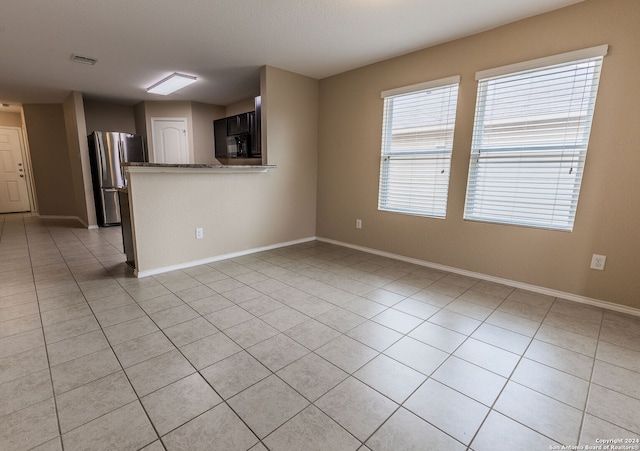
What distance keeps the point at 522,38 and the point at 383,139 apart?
1.57 meters

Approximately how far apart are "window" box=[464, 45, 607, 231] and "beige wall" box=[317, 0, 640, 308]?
3.0 inches

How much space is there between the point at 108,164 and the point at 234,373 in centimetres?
541

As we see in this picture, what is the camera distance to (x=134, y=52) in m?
3.27

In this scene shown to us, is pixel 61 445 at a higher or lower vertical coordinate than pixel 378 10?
lower

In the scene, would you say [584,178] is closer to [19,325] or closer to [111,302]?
[111,302]

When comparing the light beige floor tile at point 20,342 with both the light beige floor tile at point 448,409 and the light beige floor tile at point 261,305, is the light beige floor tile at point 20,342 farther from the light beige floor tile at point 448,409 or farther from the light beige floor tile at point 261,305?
the light beige floor tile at point 448,409

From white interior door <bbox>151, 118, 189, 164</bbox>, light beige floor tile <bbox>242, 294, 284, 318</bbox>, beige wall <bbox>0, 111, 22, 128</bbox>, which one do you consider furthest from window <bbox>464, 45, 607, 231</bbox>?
beige wall <bbox>0, 111, 22, 128</bbox>

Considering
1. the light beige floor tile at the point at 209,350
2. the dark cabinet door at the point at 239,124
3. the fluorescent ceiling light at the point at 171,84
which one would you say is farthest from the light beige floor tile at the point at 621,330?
the fluorescent ceiling light at the point at 171,84

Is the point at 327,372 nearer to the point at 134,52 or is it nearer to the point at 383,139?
the point at 383,139

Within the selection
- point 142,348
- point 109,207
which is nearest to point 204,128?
point 109,207

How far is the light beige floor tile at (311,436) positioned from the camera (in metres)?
1.17

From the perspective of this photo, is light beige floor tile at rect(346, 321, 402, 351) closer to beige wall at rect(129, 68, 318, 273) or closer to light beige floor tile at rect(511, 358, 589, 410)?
light beige floor tile at rect(511, 358, 589, 410)

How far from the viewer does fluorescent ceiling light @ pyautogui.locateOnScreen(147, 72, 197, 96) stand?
4117 millimetres

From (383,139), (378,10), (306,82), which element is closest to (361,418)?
(378,10)
